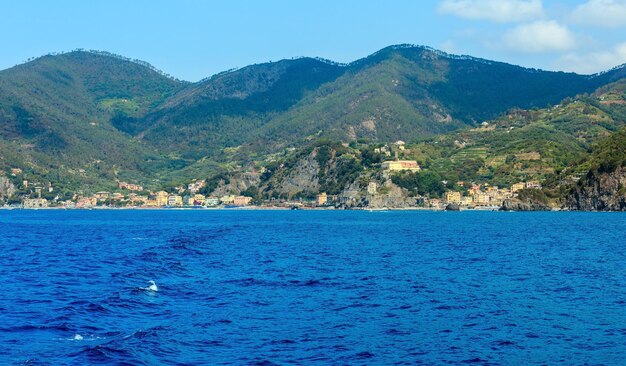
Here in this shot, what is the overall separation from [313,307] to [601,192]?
486 feet

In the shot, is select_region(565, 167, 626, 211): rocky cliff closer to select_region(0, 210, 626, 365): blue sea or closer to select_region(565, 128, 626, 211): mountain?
select_region(565, 128, 626, 211): mountain

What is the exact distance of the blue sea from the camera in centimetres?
2917

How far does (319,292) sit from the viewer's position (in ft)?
147

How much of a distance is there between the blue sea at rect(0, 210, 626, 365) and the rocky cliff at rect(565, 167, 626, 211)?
10408 cm

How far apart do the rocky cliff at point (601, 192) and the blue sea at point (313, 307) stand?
10408 cm

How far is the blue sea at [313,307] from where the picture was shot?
2917 centimetres

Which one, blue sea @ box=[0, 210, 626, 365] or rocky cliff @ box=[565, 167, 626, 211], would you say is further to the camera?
rocky cliff @ box=[565, 167, 626, 211]

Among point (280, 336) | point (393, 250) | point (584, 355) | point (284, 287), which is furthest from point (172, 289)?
point (393, 250)

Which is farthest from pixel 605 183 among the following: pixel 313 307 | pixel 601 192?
pixel 313 307

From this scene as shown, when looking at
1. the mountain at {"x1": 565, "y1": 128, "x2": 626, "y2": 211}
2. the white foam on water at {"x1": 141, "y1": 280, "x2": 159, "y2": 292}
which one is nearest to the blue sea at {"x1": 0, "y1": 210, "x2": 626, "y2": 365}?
the white foam on water at {"x1": 141, "y1": 280, "x2": 159, "y2": 292}

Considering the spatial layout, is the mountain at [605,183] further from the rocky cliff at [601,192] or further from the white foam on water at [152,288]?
the white foam on water at [152,288]

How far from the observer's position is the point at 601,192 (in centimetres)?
17500

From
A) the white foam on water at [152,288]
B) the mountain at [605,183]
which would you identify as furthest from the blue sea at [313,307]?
the mountain at [605,183]

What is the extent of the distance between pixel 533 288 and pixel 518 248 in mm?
30171
